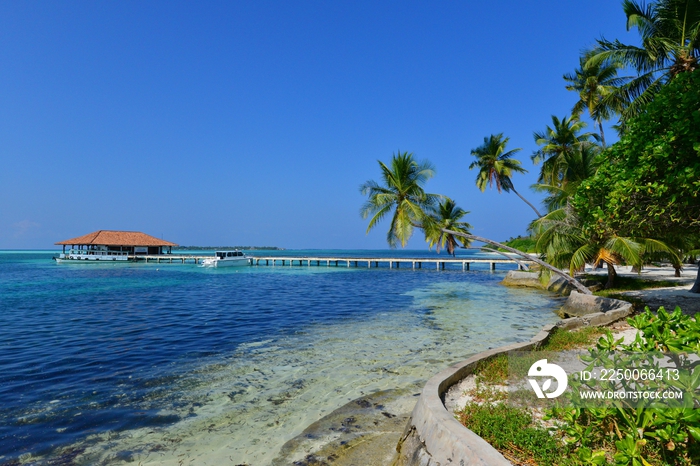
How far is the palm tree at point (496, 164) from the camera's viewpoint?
29.1 meters

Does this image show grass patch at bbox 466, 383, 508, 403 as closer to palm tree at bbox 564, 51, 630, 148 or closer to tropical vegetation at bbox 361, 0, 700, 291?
tropical vegetation at bbox 361, 0, 700, 291

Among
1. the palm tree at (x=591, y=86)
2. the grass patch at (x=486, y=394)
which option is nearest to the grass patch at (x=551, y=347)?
the grass patch at (x=486, y=394)

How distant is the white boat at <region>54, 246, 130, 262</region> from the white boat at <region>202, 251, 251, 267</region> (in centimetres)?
1807

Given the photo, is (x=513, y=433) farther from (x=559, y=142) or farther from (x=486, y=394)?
(x=559, y=142)

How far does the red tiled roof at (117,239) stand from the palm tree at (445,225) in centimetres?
5412

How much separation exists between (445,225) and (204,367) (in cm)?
2008

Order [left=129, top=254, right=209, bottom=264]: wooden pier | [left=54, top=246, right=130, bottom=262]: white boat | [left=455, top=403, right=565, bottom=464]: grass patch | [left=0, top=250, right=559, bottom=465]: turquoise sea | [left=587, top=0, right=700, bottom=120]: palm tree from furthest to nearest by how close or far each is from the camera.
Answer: [left=129, top=254, right=209, bottom=264]: wooden pier < [left=54, top=246, right=130, bottom=262]: white boat < [left=587, top=0, right=700, bottom=120]: palm tree < [left=0, top=250, right=559, bottom=465]: turquoise sea < [left=455, top=403, right=565, bottom=464]: grass patch

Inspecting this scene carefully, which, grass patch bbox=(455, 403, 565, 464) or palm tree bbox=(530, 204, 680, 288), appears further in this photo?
palm tree bbox=(530, 204, 680, 288)

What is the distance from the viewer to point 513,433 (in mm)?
3994

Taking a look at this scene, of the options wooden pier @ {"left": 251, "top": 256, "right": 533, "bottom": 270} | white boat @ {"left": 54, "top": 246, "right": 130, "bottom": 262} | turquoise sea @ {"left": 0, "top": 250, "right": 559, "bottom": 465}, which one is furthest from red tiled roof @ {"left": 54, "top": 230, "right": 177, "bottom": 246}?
turquoise sea @ {"left": 0, "top": 250, "right": 559, "bottom": 465}

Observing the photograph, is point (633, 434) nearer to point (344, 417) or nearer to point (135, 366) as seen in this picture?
point (344, 417)

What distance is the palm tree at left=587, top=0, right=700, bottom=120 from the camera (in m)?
12.2

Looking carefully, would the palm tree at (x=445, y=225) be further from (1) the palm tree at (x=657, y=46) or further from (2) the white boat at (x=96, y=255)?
(2) the white boat at (x=96, y=255)

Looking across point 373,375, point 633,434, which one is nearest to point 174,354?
point 373,375
